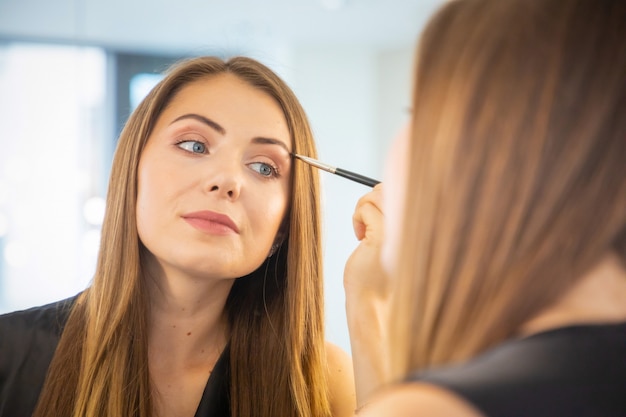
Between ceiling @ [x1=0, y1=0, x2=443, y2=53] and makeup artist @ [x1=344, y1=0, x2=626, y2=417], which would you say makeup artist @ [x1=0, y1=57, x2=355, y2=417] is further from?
ceiling @ [x1=0, y1=0, x2=443, y2=53]

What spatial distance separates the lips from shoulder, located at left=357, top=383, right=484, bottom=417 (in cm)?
66

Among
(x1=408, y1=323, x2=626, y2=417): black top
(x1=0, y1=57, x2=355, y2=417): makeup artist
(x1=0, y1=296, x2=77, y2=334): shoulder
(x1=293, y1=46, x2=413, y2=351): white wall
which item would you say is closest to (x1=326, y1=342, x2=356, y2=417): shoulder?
(x1=0, y1=57, x2=355, y2=417): makeup artist

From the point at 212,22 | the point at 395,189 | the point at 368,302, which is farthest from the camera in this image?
the point at 212,22

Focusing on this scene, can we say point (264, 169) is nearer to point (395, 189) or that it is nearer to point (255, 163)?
point (255, 163)

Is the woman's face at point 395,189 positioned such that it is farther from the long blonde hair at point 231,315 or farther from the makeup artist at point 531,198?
the long blonde hair at point 231,315

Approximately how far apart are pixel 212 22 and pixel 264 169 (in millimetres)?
1985

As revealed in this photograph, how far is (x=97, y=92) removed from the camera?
3.12 metres

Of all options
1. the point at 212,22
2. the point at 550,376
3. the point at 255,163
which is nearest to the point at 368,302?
the point at 255,163

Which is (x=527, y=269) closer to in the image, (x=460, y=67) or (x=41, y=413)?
(x=460, y=67)

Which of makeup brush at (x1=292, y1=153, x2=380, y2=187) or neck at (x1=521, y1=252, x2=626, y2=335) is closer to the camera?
neck at (x1=521, y1=252, x2=626, y2=335)

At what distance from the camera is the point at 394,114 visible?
128 inches

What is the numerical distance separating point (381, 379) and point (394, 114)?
7.87 feet

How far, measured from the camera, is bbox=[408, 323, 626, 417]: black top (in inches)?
14.7

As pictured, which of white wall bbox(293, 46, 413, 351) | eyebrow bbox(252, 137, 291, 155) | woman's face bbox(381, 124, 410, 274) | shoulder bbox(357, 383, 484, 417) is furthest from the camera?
white wall bbox(293, 46, 413, 351)
